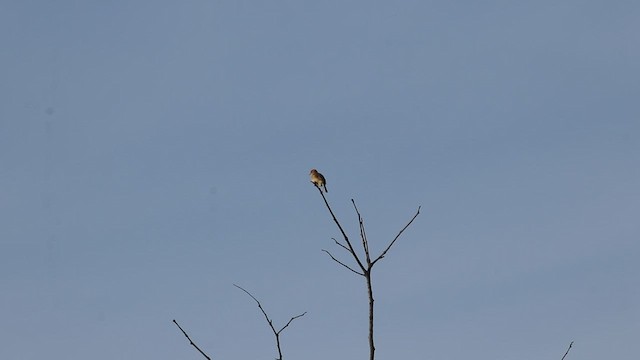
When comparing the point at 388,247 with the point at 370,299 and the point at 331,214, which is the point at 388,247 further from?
the point at 370,299

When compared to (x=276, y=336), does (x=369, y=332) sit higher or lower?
lower

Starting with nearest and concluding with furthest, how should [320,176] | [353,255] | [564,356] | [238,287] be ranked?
[564,356] → [353,255] → [238,287] → [320,176]

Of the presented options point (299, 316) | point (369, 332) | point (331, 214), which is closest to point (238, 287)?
point (299, 316)

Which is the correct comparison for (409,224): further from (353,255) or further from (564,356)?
(564,356)

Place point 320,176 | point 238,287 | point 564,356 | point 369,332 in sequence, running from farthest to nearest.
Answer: point 320,176 → point 238,287 → point 564,356 → point 369,332

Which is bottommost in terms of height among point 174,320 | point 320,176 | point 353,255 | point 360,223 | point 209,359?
point 209,359

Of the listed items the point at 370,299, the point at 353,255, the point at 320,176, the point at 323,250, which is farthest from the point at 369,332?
the point at 320,176

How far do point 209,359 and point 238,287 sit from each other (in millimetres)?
1420

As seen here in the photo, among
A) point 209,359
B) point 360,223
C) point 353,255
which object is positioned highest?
point 360,223

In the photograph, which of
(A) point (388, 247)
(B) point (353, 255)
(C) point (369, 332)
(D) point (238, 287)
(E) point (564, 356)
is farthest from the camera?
(D) point (238, 287)

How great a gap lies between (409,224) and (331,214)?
0.62 metres

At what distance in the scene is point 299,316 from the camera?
20.3ft

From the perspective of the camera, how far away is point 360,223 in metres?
5.59

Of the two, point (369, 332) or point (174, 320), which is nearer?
point (369, 332)
